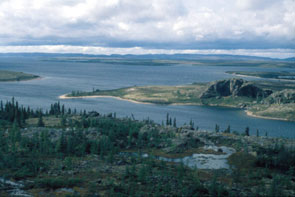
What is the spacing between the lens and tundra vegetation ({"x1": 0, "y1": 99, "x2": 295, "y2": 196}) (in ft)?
224

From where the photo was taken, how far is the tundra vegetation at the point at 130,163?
68.4 meters

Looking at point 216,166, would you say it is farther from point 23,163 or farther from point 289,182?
point 23,163

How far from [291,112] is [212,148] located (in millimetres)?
107891

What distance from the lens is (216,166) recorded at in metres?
91.0

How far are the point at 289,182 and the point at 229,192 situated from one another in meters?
17.1

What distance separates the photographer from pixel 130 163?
8925cm

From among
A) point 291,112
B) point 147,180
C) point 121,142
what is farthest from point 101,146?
point 291,112

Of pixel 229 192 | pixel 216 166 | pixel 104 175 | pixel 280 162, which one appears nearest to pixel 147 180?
pixel 104 175

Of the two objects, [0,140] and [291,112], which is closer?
[0,140]

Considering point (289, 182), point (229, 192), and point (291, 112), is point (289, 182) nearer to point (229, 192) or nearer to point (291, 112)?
point (229, 192)

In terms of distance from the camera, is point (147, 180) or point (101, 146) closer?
point (147, 180)

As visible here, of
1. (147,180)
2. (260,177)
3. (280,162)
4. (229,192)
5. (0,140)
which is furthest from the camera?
(0,140)

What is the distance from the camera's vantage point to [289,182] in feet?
245

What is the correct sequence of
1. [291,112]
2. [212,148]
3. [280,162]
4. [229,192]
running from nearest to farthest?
[229,192] → [280,162] → [212,148] → [291,112]
